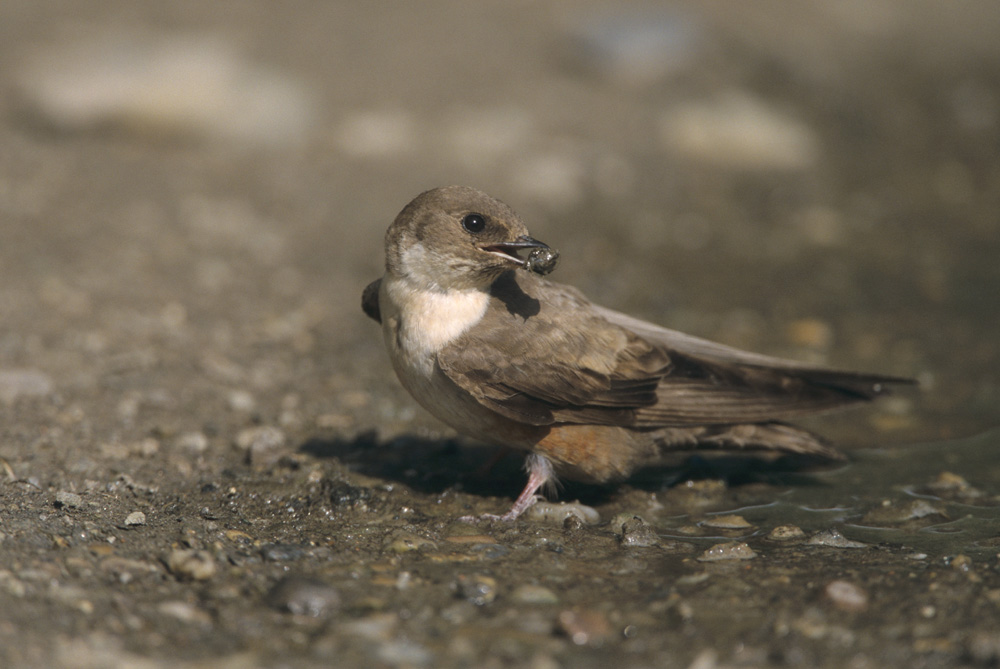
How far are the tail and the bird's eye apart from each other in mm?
1369

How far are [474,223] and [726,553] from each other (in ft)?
5.61

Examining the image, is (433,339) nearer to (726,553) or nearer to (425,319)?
(425,319)

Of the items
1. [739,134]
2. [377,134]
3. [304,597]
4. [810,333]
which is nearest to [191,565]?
[304,597]

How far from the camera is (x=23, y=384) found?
17.5 ft

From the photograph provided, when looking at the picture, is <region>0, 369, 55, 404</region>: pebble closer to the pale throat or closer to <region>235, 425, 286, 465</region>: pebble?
<region>235, 425, 286, 465</region>: pebble

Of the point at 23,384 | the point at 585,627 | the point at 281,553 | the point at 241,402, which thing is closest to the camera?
the point at 585,627

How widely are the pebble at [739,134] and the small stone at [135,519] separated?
605cm

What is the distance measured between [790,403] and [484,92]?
16.6 feet

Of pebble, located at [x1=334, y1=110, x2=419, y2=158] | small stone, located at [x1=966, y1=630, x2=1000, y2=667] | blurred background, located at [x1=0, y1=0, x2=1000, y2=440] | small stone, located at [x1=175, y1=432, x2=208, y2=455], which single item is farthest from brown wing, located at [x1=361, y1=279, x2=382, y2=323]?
pebble, located at [x1=334, y1=110, x2=419, y2=158]

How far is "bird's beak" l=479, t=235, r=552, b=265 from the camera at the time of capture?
427 centimetres

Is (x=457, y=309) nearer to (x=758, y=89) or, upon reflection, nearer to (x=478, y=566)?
(x=478, y=566)

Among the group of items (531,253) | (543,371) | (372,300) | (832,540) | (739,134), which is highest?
(739,134)

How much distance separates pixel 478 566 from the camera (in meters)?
3.80

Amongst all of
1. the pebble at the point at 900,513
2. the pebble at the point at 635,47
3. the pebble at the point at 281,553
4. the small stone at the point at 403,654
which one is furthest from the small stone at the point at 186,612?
the pebble at the point at 635,47
